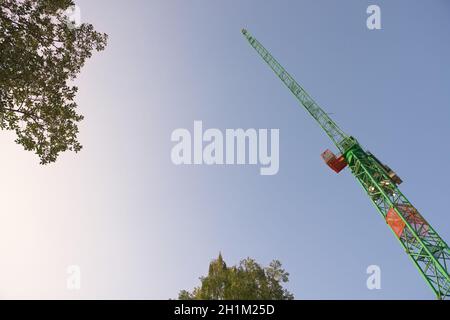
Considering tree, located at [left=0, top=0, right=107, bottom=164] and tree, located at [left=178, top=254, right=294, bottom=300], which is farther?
tree, located at [left=178, top=254, right=294, bottom=300]

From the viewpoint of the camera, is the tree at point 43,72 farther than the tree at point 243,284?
No

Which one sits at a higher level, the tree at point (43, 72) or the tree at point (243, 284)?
the tree at point (43, 72)

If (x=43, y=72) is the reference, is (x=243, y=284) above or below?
below

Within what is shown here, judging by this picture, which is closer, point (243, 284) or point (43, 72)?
point (43, 72)

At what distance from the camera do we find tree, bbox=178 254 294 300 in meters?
22.6

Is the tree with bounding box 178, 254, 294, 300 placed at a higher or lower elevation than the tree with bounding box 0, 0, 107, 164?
lower

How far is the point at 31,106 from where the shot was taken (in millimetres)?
14398

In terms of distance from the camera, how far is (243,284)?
74.6ft

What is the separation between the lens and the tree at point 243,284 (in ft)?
74.1
